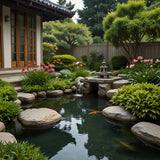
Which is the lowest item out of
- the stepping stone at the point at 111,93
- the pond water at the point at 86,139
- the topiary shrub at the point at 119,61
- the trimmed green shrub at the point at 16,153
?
the pond water at the point at 86,139

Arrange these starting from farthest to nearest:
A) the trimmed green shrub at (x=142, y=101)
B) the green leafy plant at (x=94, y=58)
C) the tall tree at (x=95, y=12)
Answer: the tall tree at (x=95, y=12) → the green leafy plant at (x=94, y=58) → the trimmed green shrub at (x=142, y=101)

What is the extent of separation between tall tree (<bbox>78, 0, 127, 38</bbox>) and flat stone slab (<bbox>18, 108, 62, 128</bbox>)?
69.0 feet

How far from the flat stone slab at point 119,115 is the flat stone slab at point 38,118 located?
1261mm

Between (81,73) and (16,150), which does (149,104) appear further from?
(81,73)

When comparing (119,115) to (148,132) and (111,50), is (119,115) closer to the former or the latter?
(148,132)

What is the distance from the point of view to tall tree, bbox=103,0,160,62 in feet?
33.0

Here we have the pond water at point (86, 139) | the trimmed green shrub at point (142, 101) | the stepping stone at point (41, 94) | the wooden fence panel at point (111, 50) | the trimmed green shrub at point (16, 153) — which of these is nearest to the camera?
the trimmed green shrub at point (16, 153)

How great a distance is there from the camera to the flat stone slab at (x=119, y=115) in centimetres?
454

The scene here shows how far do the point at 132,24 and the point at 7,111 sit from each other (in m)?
8.29

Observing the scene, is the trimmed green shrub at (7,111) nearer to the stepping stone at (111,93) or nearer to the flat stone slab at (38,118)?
the flat stone slab at (38,118)

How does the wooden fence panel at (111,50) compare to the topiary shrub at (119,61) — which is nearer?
the wooden fence panel at (111,50)

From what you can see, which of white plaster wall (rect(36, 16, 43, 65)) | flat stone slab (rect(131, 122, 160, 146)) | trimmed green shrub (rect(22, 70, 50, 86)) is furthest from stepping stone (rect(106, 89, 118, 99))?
white plaster wall (rect(36, 16, 43, 65))

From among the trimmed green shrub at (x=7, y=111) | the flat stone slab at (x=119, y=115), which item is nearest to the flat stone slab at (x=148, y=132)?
the flat stone slab at (x=119, y=115)

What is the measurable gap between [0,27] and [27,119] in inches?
224
